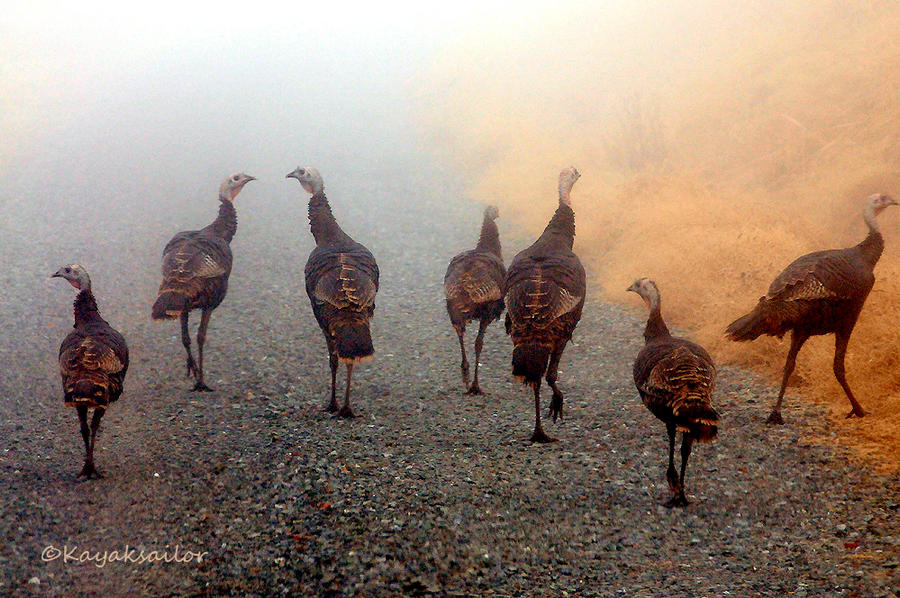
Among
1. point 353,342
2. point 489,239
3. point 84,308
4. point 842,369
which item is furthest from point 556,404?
point 84,308

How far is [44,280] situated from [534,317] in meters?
10.4

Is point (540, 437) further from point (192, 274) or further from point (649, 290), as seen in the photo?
point (192, 274)

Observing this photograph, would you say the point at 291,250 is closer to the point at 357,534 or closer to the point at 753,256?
the point at 753,256

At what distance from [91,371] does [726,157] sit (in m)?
14.2

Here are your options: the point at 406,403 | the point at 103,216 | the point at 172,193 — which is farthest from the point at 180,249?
the point at 172,193

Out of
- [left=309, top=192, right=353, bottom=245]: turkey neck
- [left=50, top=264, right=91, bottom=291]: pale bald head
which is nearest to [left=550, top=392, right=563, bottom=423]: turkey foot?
[left=309, top=192, right=353, bottom=245]: turkey neck

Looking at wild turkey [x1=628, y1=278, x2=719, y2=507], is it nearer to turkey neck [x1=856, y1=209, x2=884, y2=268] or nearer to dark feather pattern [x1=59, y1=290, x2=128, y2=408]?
turkey neck [x1=856, y1=209, x2=884, y2=268]

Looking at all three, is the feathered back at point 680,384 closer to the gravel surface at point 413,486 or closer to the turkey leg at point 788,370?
the gravel surface at point 413,486

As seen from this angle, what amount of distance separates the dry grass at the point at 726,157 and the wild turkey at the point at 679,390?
2.01 meters

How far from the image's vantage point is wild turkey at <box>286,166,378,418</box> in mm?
7953

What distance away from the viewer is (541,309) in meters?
7.34

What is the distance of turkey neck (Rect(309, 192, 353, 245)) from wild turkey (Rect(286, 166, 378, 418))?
73mm

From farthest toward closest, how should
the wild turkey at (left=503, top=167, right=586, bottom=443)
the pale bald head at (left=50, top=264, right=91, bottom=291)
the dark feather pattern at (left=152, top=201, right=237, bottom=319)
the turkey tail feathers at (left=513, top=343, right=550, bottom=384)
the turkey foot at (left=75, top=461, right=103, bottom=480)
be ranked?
1. the dark feather pattern at (left=152, top=201, right=237, bottom=319)
2. the pale bald head at (left=50, top=264, right=91, bottom=291)
3. the wild turkey at (left=503, top=167, right=586, bottom=443)
4. the turkey tail feathers at (left=513, top=343, right=550, bottom=384)
5. the turkey foot at (left=75, top=461, right=103, bottom=480)

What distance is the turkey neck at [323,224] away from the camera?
9.32 meters
